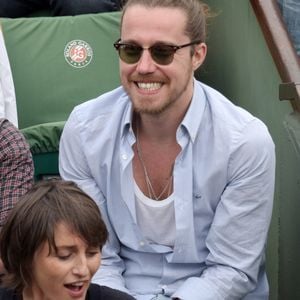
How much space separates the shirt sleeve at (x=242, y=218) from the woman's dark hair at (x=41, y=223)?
0.62 meters

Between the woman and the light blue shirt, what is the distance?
55 centimetres

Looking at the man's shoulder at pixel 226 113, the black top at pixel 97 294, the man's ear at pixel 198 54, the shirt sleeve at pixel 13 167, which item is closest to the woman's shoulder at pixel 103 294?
the black top at pixel 97 294

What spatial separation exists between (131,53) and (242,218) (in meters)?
0.66

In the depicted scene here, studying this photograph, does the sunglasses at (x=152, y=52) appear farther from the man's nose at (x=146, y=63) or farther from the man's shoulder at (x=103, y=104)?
the man's shoulder at (x=103, y=104)

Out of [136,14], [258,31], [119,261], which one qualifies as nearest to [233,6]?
[258,31]

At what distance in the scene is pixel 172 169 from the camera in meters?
3.03

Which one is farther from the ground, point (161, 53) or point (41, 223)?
point (161, 53)

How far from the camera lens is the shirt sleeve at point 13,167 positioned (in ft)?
9.92

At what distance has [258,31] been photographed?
3773 mm

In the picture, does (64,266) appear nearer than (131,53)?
Yes

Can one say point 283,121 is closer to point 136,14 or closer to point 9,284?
point 136,14

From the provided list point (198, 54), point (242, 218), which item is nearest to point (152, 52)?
point (198, 54)

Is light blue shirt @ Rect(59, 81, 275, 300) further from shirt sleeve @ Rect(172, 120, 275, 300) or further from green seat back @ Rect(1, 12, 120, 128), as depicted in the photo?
green seat back @ Rect(1, 12, 120, 128)

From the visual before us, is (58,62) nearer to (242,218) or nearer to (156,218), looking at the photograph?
(156,218)
